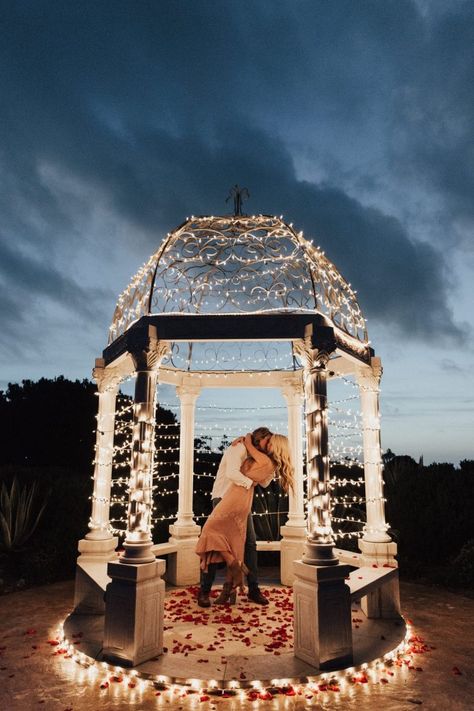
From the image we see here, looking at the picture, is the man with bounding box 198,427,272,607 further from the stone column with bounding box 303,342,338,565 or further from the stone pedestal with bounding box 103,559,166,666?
the stone pedestal with bounding box 103,559,166,666

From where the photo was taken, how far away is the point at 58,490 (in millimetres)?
9836

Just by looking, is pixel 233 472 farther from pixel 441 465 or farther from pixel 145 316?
pixel 441 465

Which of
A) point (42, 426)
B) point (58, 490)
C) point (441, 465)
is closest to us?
point (58, 490)

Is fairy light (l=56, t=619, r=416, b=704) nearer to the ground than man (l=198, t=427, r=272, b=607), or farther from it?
nearer to the ground

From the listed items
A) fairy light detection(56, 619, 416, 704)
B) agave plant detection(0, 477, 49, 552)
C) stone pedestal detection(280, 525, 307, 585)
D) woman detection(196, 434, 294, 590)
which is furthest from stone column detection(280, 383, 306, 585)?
agave plant detection(0, 477, 49, 552)

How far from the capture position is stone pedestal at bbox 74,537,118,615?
19.5ft

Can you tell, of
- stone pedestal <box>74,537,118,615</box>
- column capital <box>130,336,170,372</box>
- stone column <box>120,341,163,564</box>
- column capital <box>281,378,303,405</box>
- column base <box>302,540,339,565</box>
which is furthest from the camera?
column capital <box>281,378,303,405</box>

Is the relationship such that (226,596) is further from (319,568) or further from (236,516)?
(319,568)

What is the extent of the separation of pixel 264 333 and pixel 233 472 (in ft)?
6.72

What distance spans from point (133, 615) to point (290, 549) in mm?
3898

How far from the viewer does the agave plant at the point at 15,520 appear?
849cm

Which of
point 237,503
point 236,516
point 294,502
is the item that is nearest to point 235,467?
point 237,503

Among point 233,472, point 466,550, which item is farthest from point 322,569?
point 466,550

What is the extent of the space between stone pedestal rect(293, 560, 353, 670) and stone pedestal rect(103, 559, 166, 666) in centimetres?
143
